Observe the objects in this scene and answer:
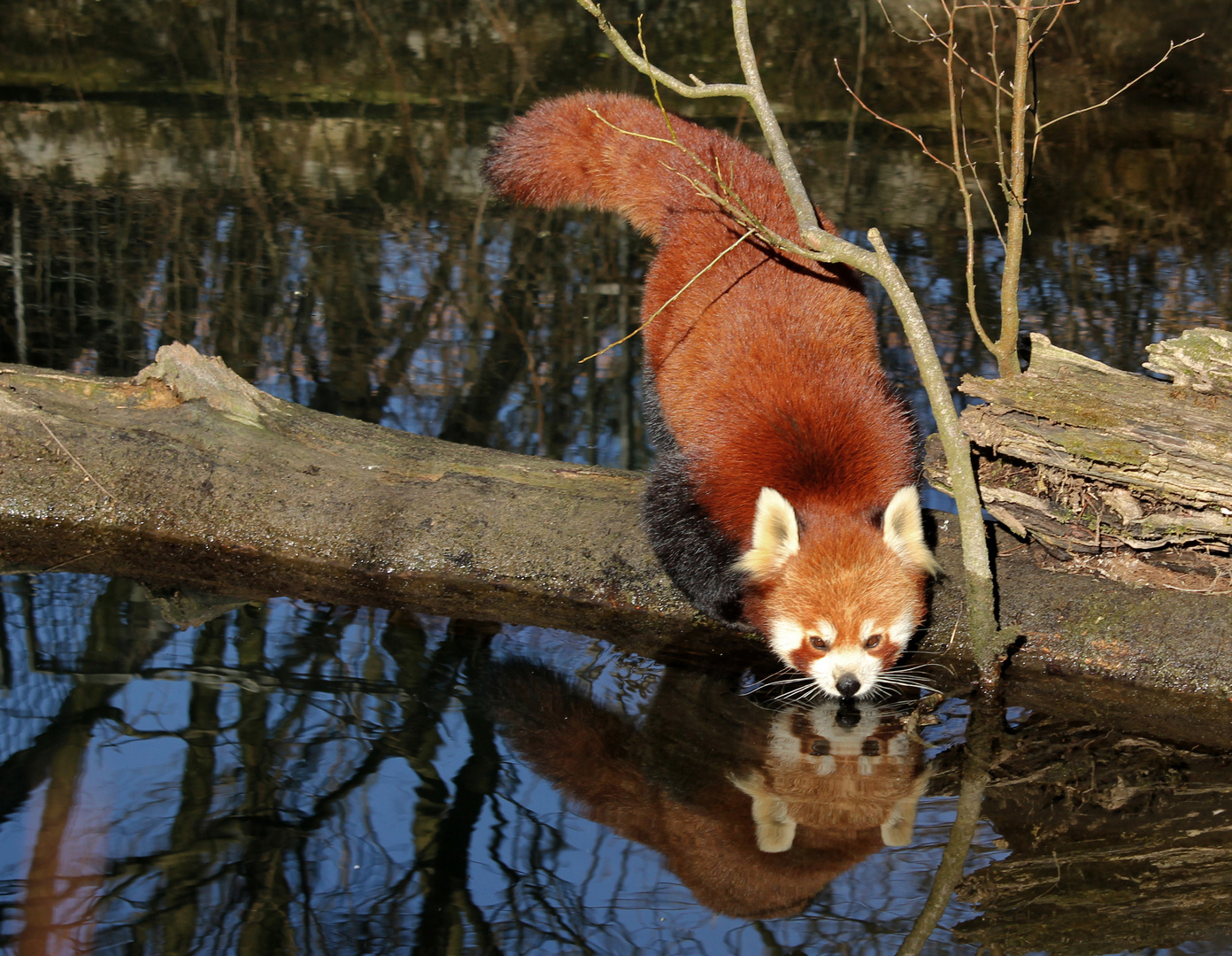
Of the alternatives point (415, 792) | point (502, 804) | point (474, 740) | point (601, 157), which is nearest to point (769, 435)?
point (474, 740)

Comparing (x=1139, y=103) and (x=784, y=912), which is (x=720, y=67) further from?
(x=784, y=912)

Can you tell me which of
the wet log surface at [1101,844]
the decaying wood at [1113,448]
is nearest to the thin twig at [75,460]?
the decaying wood at [1113,448]

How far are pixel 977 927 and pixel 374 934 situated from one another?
1510mm

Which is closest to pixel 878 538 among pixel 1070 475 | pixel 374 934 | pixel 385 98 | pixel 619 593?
pixel 1070 475

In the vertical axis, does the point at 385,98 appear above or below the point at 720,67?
below

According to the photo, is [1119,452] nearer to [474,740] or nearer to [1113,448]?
[1113,448]

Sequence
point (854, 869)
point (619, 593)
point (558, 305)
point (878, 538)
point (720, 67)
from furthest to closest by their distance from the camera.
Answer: point (720, 67), point (558, 305), point (619, 593), point (878, 538), point (854, 869)

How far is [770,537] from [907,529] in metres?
0.46

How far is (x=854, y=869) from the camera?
3.29 meters

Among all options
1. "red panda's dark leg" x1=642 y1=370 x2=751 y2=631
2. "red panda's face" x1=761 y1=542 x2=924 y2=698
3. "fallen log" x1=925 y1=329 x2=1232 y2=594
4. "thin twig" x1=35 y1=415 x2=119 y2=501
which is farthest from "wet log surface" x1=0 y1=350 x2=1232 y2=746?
"red panda's face" x1=761 y1=542 x2=924 y2=698

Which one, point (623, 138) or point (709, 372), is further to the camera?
point (623, 138)

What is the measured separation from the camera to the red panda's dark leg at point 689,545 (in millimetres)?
4211

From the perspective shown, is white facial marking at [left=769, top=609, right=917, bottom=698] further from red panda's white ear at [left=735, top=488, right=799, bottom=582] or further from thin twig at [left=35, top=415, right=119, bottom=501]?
thin twig at [left=35, top=415, right=119, bottom=501]

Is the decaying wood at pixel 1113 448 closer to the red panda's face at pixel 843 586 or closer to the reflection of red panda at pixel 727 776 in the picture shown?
the red panda's face at pixel 843 586
